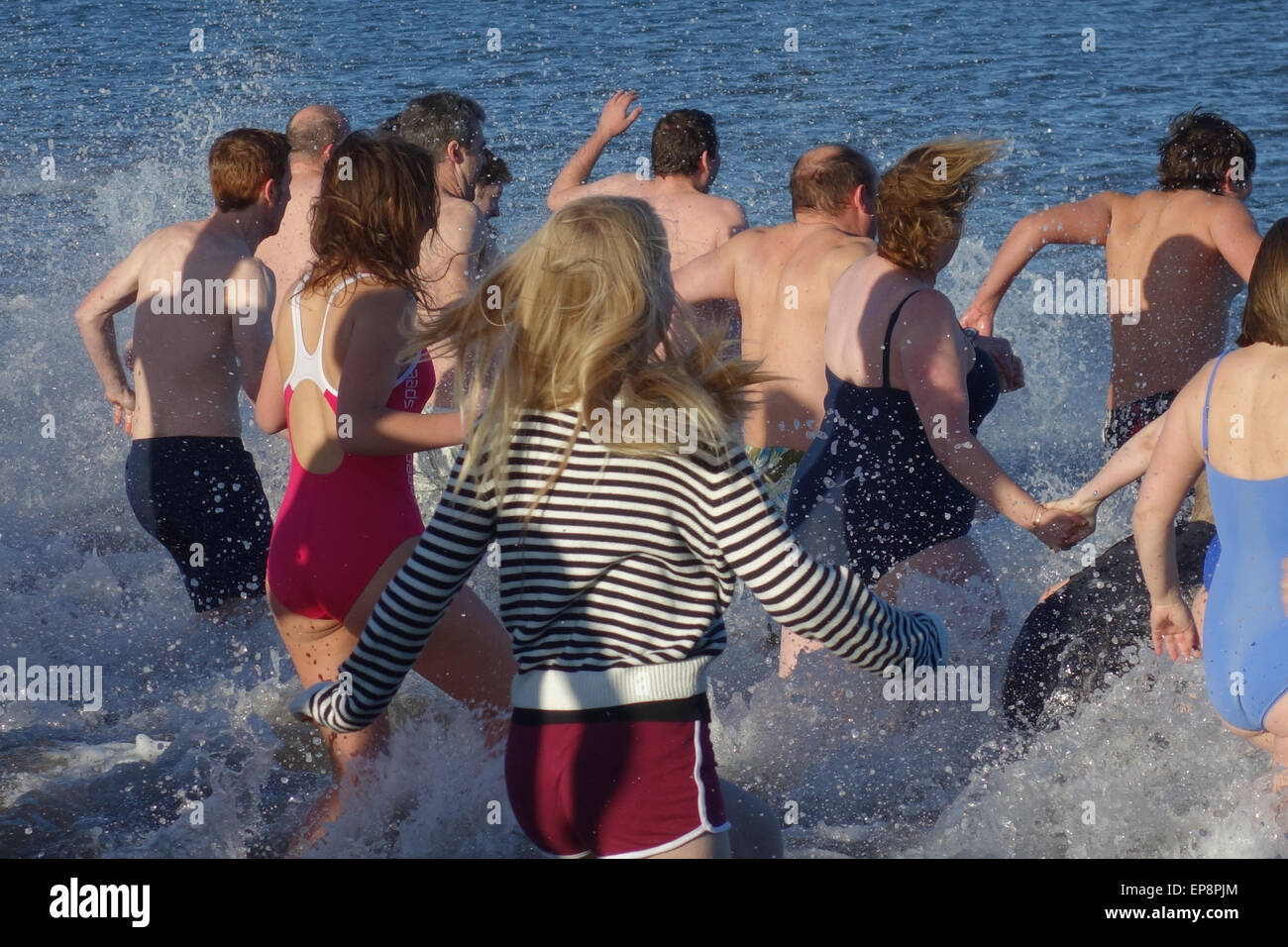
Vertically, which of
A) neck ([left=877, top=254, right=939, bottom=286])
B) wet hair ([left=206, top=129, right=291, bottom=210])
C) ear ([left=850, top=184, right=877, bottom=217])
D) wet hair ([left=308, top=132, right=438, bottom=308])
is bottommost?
neck ([left=877, top=254, right=939, bottom=286])

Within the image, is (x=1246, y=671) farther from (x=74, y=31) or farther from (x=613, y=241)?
(x=74, y=31)

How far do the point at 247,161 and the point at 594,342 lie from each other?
2414mm

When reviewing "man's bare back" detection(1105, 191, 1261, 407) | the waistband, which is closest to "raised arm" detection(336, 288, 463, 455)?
the waistband

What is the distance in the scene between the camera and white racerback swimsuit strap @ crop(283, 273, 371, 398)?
333 centimetres

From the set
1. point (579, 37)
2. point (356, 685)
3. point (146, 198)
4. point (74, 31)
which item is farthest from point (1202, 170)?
point (74, 31)

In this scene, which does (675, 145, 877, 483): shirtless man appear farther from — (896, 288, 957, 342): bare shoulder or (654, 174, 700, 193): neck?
(654, 174, 700, 193): neck

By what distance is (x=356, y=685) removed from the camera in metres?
2.51

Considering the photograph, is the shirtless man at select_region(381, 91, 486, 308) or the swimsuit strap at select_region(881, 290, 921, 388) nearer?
the swimsuit strap at select_region(881, 290, 921, 388)

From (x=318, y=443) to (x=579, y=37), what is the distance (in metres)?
14.6

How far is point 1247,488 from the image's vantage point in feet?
9.82

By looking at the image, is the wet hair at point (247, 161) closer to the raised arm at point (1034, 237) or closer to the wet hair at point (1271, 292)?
the raised arm at point (1034, 237)

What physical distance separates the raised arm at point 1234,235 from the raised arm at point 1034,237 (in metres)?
0.44

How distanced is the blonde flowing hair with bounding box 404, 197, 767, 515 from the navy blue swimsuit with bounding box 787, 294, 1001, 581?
5.40ft
